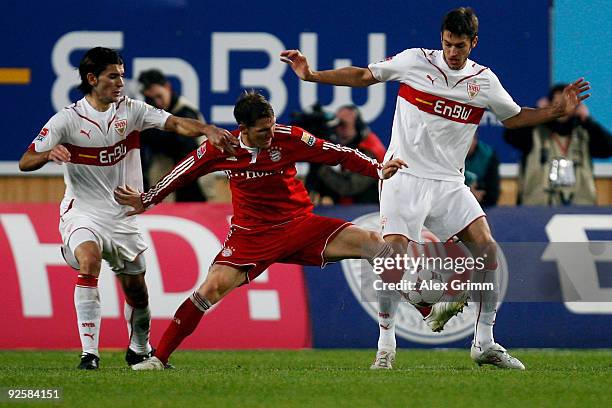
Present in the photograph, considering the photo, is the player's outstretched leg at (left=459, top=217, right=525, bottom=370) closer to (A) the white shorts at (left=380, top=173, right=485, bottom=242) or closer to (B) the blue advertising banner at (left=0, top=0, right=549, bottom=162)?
(A) the white shorts at (left=380, top=173, right=485, bottom=242)

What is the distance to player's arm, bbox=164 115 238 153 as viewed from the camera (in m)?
9.80

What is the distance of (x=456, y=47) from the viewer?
9945mm

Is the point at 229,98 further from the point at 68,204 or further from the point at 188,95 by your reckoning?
the point at 68,204

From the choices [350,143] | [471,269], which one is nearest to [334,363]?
[471,269]

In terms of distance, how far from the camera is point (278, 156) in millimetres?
10102

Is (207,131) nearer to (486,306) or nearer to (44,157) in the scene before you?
(44,157)

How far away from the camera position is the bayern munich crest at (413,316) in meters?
12.8

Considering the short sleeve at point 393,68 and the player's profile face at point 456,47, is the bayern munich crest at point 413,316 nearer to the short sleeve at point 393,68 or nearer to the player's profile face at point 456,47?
the short sleeve at point 393,68

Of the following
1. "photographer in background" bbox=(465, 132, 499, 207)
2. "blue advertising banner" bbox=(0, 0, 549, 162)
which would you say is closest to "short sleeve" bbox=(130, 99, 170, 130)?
"photographer in background" bbox=(465, 132, 499, 207)

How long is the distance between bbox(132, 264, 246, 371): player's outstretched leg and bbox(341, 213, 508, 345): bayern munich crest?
2.90m

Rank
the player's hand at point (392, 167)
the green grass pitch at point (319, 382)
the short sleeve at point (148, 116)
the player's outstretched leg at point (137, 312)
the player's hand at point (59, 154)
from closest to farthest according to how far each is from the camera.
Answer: the green grass pitch at point (319, 382)
the player's hand at point (59, 154)
the player's hand at point (392, 167)
the short sleeve at point (148, 116)
the player's outstretched leg at point (137, 312)

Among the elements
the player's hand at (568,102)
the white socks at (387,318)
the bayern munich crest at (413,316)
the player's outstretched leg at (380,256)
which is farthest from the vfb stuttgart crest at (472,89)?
the bayern munich crest at (413,316)

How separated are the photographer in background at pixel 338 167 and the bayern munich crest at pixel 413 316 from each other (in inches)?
32.8

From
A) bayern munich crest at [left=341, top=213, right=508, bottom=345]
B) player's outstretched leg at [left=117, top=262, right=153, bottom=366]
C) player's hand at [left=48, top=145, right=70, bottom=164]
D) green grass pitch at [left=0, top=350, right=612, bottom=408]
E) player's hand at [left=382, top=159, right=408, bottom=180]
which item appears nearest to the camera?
green grass pitch at [left=0, top=350, right=612, bottom=408]
